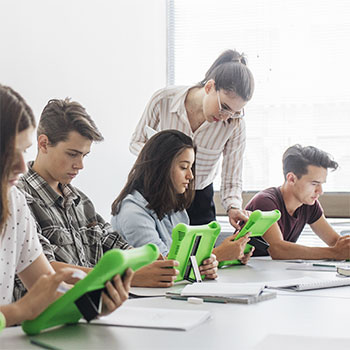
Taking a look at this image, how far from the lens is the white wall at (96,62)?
2.71 m

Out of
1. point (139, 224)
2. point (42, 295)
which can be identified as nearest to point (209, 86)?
point (139, 224)

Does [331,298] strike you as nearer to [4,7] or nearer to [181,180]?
[181,180]

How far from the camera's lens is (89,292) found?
1.19 m

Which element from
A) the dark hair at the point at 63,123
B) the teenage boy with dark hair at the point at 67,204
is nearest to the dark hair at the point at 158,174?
the teenage boy with dark hair at the point at 67,204

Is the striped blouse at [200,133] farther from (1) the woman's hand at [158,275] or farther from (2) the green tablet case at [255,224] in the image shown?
(1) the woman's hand at [158,275]

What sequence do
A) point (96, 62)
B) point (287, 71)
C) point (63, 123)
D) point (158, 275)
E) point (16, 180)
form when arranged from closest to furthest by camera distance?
point (16, 180)
point (158, 275)
point (63, 123)
point (96, 62)
point (287, 71)

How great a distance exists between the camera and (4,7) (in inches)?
101

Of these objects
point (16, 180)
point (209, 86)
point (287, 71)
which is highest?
point (287, 71)

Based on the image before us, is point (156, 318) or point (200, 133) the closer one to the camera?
point (156, 318)

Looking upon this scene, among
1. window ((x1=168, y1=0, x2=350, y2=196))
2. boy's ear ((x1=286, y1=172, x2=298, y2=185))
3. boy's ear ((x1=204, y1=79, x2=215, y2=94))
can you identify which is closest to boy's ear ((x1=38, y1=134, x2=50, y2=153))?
boy's ear ((x1=204, y1=79, x2=215, y2=94))

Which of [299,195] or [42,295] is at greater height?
[42,295]

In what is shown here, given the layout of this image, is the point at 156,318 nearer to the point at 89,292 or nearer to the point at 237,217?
the point at 89,292

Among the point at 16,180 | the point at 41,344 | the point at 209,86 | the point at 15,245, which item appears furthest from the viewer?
the point at 209,86

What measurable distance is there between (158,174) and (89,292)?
4.06 feet
